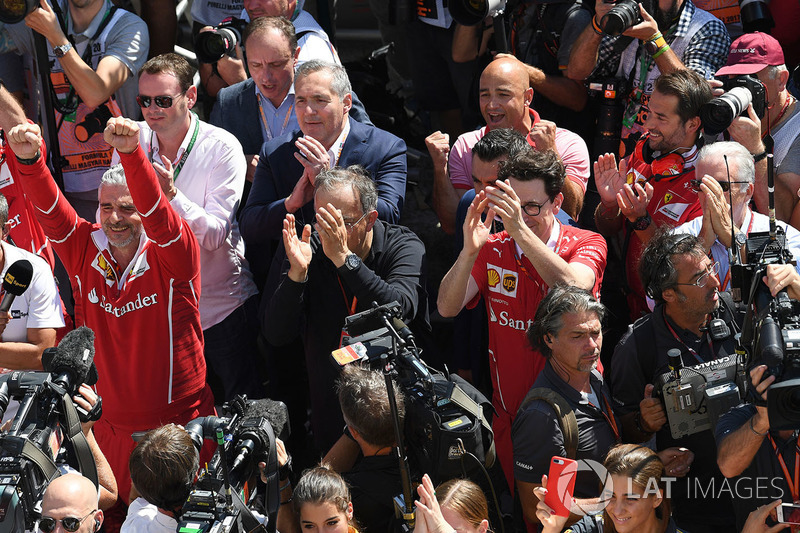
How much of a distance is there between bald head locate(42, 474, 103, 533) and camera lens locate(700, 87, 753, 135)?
10.6 ft

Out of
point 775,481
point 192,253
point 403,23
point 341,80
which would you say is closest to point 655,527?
point 775,481

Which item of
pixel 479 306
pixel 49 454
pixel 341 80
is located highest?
pixel 341 80

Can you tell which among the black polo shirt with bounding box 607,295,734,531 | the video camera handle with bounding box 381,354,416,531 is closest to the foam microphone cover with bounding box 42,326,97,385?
the video camera handle with bounding box 381,354,416,531

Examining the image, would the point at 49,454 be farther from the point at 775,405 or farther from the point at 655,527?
the point at 775,405

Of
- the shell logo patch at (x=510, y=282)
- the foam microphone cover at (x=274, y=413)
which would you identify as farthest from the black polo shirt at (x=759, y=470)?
the foam microphone cover at (x=274, y=413)

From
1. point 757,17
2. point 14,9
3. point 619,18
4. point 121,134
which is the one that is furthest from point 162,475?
point 757,17

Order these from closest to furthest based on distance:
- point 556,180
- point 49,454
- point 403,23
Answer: point 49,454 < point 556,180 < point 403,23

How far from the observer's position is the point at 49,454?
3.92m

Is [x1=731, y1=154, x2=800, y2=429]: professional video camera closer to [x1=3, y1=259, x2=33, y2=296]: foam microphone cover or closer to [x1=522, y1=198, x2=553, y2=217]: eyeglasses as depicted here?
[x1=522, y1=198, x2=553, y2=217]: eyeglasses

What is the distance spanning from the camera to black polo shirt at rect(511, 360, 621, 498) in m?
4.23

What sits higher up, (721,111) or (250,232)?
(721,111)

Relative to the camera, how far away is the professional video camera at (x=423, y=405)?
3955 millimetres

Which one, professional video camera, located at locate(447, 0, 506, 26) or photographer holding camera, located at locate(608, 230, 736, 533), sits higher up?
professional video camera, located at locate(447, 0, 506, 26)

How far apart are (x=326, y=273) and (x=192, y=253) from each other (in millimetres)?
670
